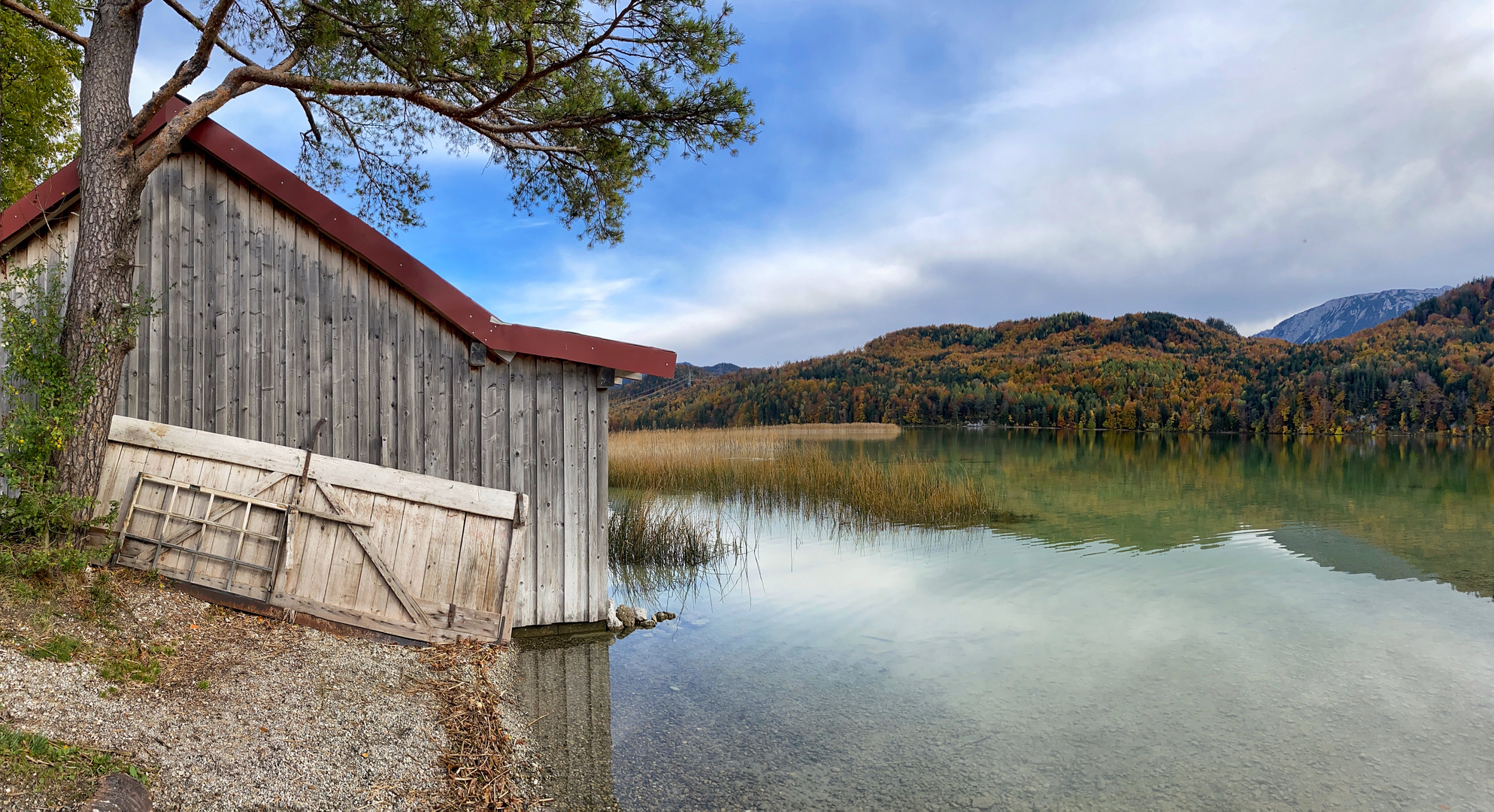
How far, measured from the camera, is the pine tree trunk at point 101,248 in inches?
203

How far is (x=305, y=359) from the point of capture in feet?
19.9

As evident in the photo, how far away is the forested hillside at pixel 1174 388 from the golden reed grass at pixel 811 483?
79.7 feet

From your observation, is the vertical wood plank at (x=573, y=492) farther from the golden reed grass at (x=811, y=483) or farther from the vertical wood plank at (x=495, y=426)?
the golden reed grass at (x=811, y=483)

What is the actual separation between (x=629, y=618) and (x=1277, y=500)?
54.1 feet

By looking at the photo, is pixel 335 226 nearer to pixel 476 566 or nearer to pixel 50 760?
pixel 476 566

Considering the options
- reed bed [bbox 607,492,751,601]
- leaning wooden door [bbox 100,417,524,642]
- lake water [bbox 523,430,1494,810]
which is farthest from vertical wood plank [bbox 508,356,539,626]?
reed bed [bbox 607,492,751,601]

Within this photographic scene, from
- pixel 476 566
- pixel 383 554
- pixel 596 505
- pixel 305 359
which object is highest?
pixel 305 359

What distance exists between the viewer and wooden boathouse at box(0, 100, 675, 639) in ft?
18.1

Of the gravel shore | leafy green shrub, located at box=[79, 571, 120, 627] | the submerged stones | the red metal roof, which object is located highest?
the red metal roof

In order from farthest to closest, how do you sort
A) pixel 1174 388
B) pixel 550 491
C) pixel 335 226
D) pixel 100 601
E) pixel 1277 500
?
pixel 1174 388
pixel 1277 500
pixel 550 491
pixel 335 226
pixel 100 601

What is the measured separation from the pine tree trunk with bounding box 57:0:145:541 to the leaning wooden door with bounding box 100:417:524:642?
387 mm

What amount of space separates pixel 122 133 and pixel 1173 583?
37.1 feet

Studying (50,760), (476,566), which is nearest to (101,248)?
(476,566)

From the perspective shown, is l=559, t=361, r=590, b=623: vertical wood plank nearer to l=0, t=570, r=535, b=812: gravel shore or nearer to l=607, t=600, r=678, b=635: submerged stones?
l=607, t=600, r=678, b=635: submerged stones
